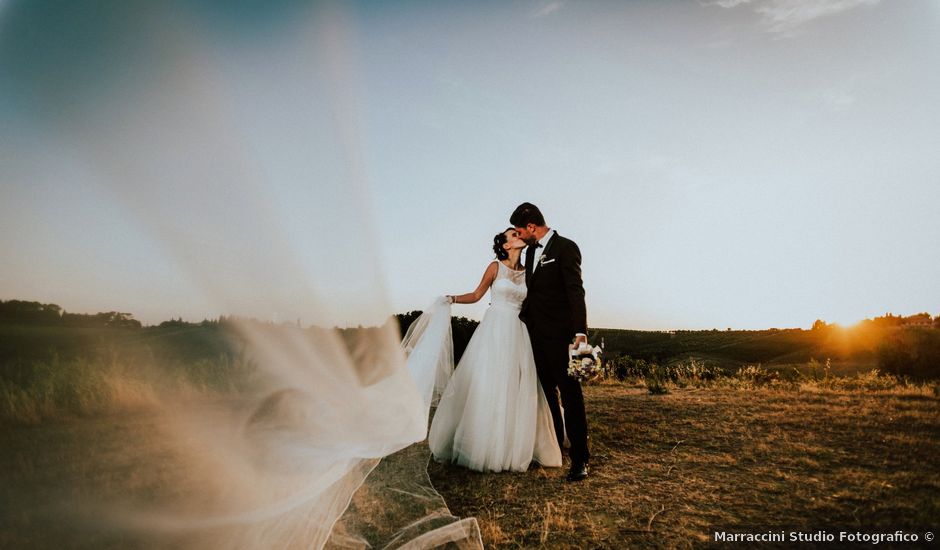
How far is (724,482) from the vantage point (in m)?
3.91

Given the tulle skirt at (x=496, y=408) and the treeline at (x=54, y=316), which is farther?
the tulle skirt at (x=496, y=408)

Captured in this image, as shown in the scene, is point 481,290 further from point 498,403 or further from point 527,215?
point 498,403

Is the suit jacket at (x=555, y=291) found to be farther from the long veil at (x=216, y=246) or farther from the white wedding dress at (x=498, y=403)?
the long veil at (x=216, y=246)

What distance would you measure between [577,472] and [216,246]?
3.61 m

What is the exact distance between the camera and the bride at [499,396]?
4719 mm

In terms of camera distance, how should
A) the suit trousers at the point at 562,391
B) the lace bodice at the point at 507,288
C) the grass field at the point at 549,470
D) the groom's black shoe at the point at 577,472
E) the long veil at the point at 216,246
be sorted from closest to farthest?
1. the grass field at the point at 549,470
2. the long veil at the point at 216,246
3. the groom's black shoe at the point at 577,472
4. the suit trousers at the point at 562,391
5. the lace bodice at the point at 507,288

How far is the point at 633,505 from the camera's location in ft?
11.8

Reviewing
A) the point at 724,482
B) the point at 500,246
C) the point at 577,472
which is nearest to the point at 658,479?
the point at 724,482

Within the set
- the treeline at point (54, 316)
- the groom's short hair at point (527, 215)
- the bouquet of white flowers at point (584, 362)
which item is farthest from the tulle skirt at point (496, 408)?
the treeline at point (54, 316)

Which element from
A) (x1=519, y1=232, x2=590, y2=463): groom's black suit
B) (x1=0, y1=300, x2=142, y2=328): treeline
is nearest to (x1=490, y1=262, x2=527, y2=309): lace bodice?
(x1=519, y1=232, x2=590, y2=463): groom's black suit

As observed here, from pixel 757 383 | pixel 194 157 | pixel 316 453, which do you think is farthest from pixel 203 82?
pixel 757 383

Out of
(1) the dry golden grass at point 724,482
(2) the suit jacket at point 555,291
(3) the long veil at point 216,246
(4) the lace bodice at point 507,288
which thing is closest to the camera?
(3) the long veil at point 216,246

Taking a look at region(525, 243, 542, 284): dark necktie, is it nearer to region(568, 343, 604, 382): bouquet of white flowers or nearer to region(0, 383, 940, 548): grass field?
region(568, 343, 604, 382): bouquet of white flowers

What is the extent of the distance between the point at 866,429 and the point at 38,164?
7.56 m
